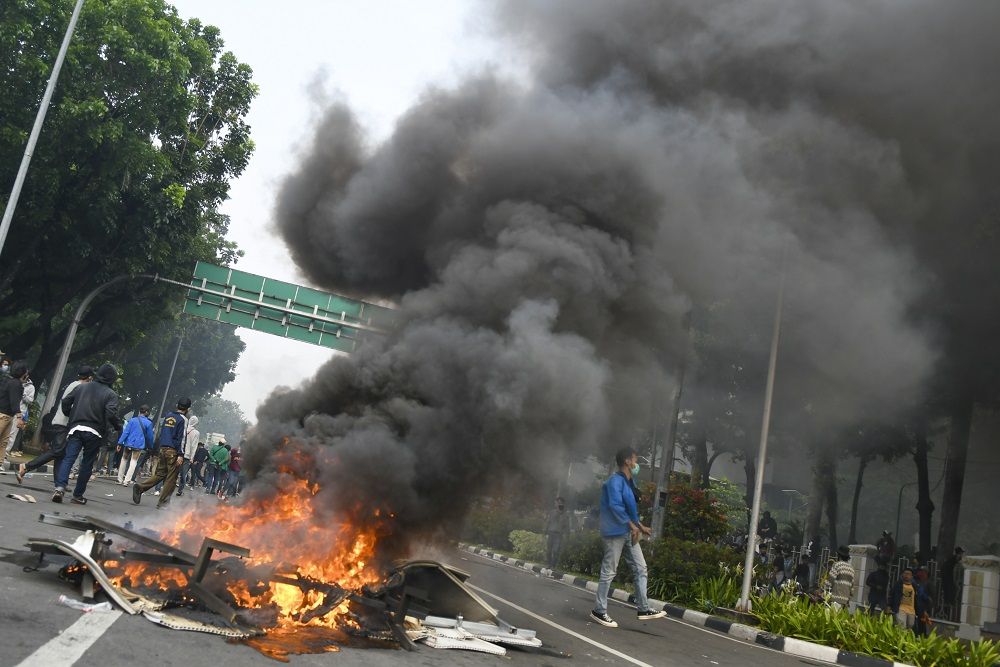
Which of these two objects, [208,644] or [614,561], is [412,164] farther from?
[208,644]

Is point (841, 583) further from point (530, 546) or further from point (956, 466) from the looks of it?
point (530, 546)

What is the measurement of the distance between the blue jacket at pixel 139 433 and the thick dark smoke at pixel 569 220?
5155mm

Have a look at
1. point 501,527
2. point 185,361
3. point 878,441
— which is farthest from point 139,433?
point 185,361

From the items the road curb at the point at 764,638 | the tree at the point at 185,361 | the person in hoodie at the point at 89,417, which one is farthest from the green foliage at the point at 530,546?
the tree at the point at 185,361

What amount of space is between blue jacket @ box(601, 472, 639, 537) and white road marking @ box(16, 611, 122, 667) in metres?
5.07

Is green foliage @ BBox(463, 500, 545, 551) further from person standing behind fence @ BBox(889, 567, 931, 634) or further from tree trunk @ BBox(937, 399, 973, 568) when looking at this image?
person standing behind fence @ BBox(889, 567, 931, 634)

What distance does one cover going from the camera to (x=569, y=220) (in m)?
9.00

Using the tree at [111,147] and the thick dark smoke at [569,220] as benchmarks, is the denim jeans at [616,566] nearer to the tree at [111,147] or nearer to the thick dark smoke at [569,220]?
the thick dark smoke at [569,220]

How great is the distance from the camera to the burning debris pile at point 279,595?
14.5 feet

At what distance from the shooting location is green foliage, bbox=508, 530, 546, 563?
1965 cm

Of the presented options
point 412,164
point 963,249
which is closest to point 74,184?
point 412,164

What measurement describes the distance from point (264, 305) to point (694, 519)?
11.5 meters

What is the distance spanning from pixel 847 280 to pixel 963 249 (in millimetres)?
3302

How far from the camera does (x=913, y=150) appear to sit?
11977 millimetres
